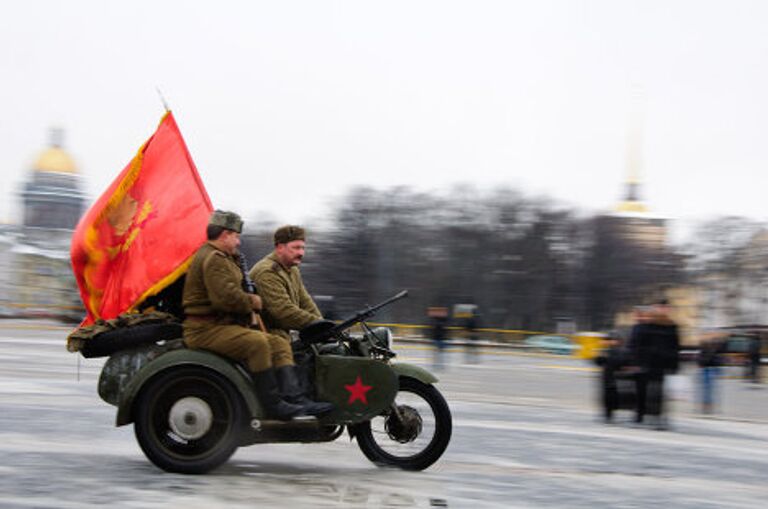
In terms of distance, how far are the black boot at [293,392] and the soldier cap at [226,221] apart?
100cm

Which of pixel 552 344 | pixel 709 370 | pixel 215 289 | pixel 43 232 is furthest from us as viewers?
pixel 43 232

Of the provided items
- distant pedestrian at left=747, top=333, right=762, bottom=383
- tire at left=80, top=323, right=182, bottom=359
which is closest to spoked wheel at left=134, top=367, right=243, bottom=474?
tire at left=80, top=323, right=182, bottom=359

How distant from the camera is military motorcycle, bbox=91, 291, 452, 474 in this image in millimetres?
7852

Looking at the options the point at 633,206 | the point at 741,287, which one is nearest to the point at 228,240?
the point at 741,287

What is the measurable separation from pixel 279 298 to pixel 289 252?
0.37 metres

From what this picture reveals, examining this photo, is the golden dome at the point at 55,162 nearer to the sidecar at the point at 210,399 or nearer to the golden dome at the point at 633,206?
the golden dome at the point at 633,206

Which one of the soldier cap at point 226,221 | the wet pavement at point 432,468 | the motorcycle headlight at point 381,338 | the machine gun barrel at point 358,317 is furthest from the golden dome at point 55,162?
the machine gun barrel at point 358,317

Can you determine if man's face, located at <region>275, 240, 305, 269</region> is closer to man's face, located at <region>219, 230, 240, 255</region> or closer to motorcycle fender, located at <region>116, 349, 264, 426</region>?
man's face, located at <region>219, 230, 240, 255</region>

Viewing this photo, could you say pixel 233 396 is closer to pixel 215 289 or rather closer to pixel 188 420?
pixel 188 420

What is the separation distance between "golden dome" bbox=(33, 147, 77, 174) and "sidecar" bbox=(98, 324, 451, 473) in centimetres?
11510

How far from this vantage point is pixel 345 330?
8.21m

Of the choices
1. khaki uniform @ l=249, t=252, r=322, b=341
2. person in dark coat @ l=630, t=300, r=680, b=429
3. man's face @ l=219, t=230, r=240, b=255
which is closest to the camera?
man's face @ l=219, t=230, r=240, b=255

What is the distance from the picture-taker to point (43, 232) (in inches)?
4594

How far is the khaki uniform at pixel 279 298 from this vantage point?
26.1 feet
